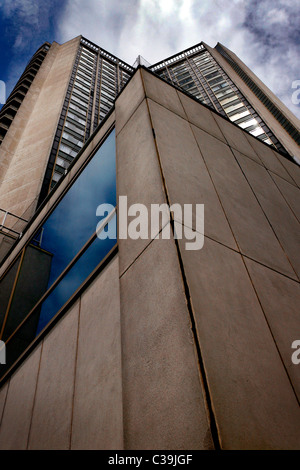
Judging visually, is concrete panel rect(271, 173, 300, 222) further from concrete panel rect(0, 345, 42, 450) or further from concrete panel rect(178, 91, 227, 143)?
concrete panel rect(0, 345, 42, 450)

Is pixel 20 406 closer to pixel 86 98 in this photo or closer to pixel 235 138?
pixel 235 138

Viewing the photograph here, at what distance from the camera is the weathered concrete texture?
911 inches

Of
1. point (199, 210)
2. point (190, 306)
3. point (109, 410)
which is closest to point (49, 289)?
point (109, 410)

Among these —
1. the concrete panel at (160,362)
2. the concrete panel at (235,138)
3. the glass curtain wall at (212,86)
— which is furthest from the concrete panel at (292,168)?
the glass curtain wall at (212,86)

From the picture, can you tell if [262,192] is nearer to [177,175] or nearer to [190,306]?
[177,175]

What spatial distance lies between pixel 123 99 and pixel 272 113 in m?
41.6

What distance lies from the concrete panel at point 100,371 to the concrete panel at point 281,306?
2015 mm

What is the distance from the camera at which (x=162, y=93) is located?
24.0 ft

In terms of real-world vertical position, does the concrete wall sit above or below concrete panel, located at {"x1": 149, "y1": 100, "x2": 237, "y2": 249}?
below

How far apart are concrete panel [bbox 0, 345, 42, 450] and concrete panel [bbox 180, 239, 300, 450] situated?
14.3 ft

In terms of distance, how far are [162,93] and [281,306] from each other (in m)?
5.65

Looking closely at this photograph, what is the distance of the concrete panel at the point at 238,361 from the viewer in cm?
258

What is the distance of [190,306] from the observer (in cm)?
315
